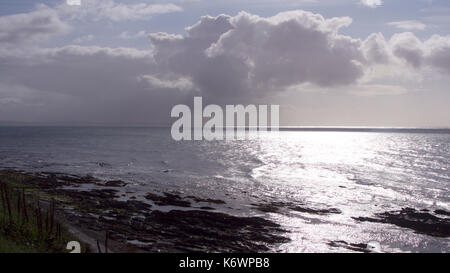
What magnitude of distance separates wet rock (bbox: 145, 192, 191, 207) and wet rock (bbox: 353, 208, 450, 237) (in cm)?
1798

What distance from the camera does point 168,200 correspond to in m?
37.7

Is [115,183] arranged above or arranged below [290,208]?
above

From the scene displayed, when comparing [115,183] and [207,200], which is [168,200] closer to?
[207,200]

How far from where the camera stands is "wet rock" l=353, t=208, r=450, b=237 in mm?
29952

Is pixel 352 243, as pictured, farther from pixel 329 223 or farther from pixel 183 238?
pixel 183 238

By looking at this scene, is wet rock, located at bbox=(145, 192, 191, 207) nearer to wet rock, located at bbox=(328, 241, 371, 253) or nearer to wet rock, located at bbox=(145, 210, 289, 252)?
wet rock, located at bbox=(145, 210, 289, 252)

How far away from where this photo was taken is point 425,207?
38.0 meters

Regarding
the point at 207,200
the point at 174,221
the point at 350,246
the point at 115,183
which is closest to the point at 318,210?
the point at 350,246

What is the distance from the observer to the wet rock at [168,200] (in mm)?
36000

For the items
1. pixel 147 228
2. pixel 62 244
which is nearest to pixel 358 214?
pixel 147 228

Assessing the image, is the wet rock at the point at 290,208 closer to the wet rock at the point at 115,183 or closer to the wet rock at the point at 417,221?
the wet rock at the point at 417,221

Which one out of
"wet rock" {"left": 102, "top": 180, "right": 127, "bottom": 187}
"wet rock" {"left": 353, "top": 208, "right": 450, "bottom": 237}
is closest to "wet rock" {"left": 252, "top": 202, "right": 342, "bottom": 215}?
"wet rock" {"left": 353, "top": 208, "right": 450, "bottom": 237}

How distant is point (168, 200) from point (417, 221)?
25439mm

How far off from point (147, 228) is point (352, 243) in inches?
636
